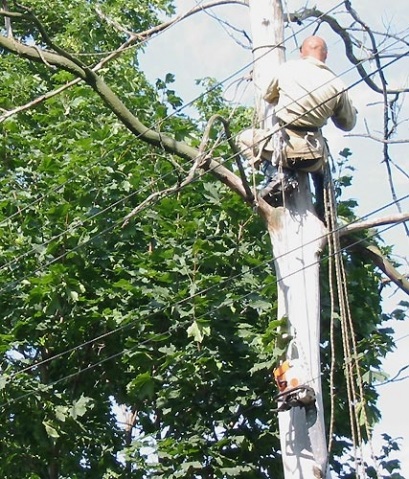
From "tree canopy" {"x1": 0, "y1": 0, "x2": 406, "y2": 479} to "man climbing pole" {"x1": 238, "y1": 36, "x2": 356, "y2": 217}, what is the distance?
1.10 meters

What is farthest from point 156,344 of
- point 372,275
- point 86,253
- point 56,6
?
point 56,6

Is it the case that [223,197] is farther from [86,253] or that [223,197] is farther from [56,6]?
[56,6]

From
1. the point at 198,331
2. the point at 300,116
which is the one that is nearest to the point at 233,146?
the point at 300,116

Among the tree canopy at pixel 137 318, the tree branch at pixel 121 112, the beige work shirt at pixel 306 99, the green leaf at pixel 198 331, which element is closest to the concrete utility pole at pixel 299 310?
the beige work shirt at pixel 306 99

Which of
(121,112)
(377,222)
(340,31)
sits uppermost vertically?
(340,31)

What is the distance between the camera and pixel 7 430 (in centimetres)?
941

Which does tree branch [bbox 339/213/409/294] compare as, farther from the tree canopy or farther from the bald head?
the bald head

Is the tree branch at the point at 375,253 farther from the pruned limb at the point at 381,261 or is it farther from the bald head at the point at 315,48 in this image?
the bald head at the point at 315,48

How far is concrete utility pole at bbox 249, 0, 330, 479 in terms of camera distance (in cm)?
661

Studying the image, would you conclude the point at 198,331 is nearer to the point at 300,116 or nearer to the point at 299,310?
the point at 299,310

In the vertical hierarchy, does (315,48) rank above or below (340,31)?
below

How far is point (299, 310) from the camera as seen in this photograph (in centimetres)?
697

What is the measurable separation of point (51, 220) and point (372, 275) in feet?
9.57

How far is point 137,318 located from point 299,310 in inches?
104
